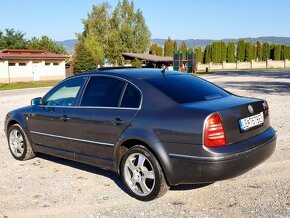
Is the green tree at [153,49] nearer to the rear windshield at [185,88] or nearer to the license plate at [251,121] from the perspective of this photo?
the rear windshield at [185,88]

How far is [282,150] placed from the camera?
261 inches

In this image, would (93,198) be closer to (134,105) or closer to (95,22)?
(134,105)

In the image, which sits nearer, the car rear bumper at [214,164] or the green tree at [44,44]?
the car rear bumper at [214,164]

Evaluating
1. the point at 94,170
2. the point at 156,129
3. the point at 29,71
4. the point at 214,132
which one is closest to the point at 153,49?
the point at 29,71

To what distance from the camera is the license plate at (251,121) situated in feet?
14.1

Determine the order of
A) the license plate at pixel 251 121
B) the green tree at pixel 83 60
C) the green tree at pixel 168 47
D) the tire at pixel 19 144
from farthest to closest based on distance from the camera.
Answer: the green tree at pixel 168 47 < the green tree at pixel 83 60 < the tire at pixel 19 144 < the license plate at pixel 251 121

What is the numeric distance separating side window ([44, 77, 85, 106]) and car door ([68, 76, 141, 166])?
231 mm

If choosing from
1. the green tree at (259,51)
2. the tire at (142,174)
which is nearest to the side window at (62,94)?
the tire at (142,174)

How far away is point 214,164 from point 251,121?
2.79 feet

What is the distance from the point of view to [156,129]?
429cm

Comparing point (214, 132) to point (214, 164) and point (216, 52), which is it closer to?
point (214, 164)

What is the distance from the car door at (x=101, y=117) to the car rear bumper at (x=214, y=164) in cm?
88

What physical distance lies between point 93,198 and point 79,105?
4.57 feet

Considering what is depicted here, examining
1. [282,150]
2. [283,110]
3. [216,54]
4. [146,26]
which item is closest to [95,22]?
[146,26]
